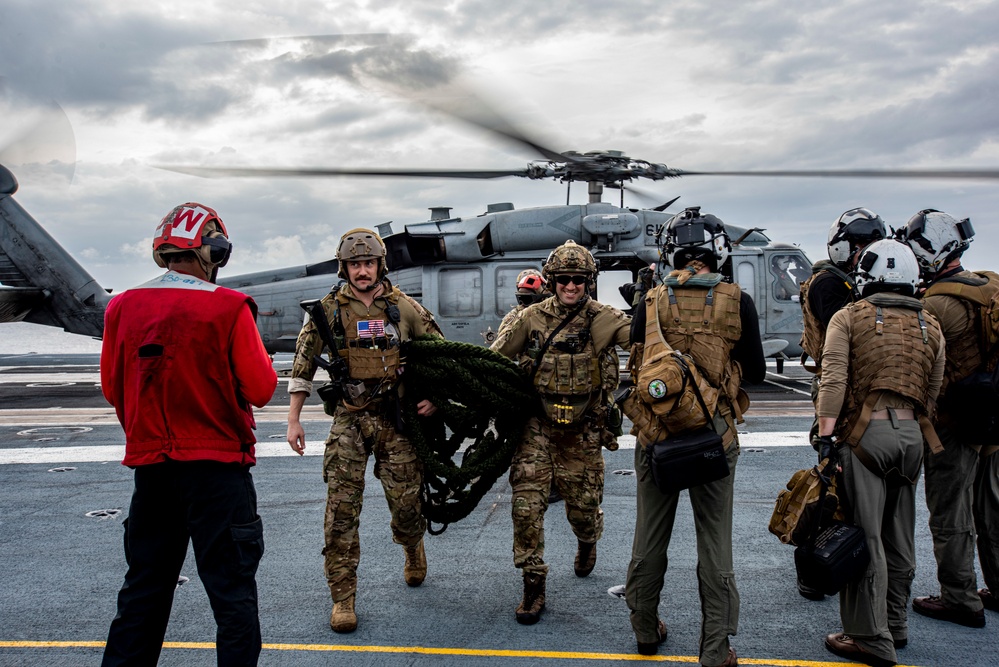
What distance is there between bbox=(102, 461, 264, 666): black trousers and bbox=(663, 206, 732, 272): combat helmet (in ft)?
7.27

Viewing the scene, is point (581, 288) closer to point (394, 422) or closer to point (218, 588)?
point (394, 422)

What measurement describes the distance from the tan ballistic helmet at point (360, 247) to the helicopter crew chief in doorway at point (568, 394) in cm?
90

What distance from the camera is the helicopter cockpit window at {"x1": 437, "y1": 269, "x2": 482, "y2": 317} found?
12.1 metres

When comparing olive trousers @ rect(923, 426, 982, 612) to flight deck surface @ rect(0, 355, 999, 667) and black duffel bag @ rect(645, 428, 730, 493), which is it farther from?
black duffel bag @ rect(645, 428, 730, 493)

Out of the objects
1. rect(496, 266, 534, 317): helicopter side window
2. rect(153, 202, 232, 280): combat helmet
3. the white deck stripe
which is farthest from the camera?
rect(496, 266, 534, 317): helicopter side window

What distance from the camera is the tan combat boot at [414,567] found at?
164 inches

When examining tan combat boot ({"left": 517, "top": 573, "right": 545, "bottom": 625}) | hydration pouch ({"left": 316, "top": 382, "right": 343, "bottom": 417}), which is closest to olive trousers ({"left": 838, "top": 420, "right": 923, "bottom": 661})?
tan combat boot ({"left": 517, "top": 573, "right": 545, "bottom": 625})

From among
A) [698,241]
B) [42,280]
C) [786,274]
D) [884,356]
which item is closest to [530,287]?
[698,241]

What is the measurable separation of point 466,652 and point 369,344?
1691 millimetres

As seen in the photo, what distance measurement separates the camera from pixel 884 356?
11.0 ft

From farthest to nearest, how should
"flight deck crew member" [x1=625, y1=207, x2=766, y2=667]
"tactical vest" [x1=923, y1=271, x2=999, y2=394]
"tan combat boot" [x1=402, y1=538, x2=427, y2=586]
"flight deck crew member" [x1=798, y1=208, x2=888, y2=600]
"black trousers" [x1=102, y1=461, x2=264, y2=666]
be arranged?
"tan combat boot" [x1=402, y1=538, x2=427, y2=586], "flight deck crew member" [x1=798, y1=208, x2=888, y2=600], "tactical vest" [x1=923, y1=271, x2=999, y2=394], "flight deck crew member" [x1=625, y1=207, x2=766, y2=667], "black trousers" [x1=102, y1=461, x2=264, y2=666]

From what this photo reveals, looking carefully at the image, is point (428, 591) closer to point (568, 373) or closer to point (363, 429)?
point (363, 429)

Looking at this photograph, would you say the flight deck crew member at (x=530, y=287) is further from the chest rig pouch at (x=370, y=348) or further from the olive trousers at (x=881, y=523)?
the olive trousers at (x=881, y=523)

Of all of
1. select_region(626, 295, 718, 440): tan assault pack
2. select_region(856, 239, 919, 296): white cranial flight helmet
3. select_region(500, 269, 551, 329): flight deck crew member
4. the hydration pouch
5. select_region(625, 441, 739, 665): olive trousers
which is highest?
select_region(856, 239, 919, 296): white cranial flight helmet
